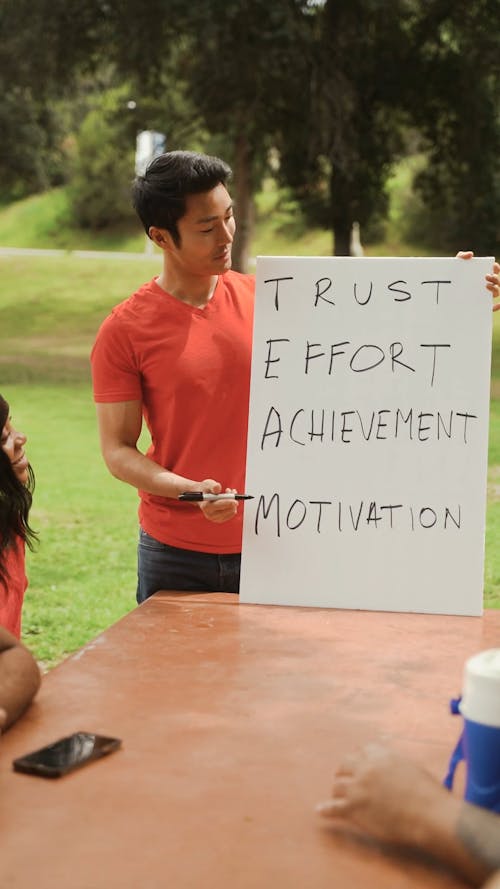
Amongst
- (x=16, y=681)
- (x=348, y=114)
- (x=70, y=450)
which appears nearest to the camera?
(x=16, y=681)

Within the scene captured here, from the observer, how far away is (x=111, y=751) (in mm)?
1595

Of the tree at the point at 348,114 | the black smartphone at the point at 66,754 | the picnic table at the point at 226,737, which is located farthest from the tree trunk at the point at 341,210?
the black smartphone at the point at 66,754

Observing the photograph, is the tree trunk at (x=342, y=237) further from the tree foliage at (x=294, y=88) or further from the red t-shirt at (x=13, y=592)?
the red t-shirt at (x=13, y=592)

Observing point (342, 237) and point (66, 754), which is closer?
point (66, 754)

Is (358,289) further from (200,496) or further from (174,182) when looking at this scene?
(200,496)

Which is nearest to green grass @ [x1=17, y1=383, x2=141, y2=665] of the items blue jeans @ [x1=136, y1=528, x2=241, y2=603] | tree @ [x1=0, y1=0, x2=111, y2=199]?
blue jeans @ [x1=136, y1=528, x2=241, y2=603]

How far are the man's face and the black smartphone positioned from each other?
121cm

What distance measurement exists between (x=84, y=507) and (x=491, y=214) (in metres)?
13.2

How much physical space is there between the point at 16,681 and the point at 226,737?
34 cm

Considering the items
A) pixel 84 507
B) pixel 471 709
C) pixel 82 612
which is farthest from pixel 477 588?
pixel 84 507

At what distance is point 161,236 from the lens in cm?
258

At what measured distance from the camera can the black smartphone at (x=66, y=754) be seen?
152cm

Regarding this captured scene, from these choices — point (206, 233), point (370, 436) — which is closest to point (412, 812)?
point (370, 436)

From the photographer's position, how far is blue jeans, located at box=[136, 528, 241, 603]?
8.53 feet
